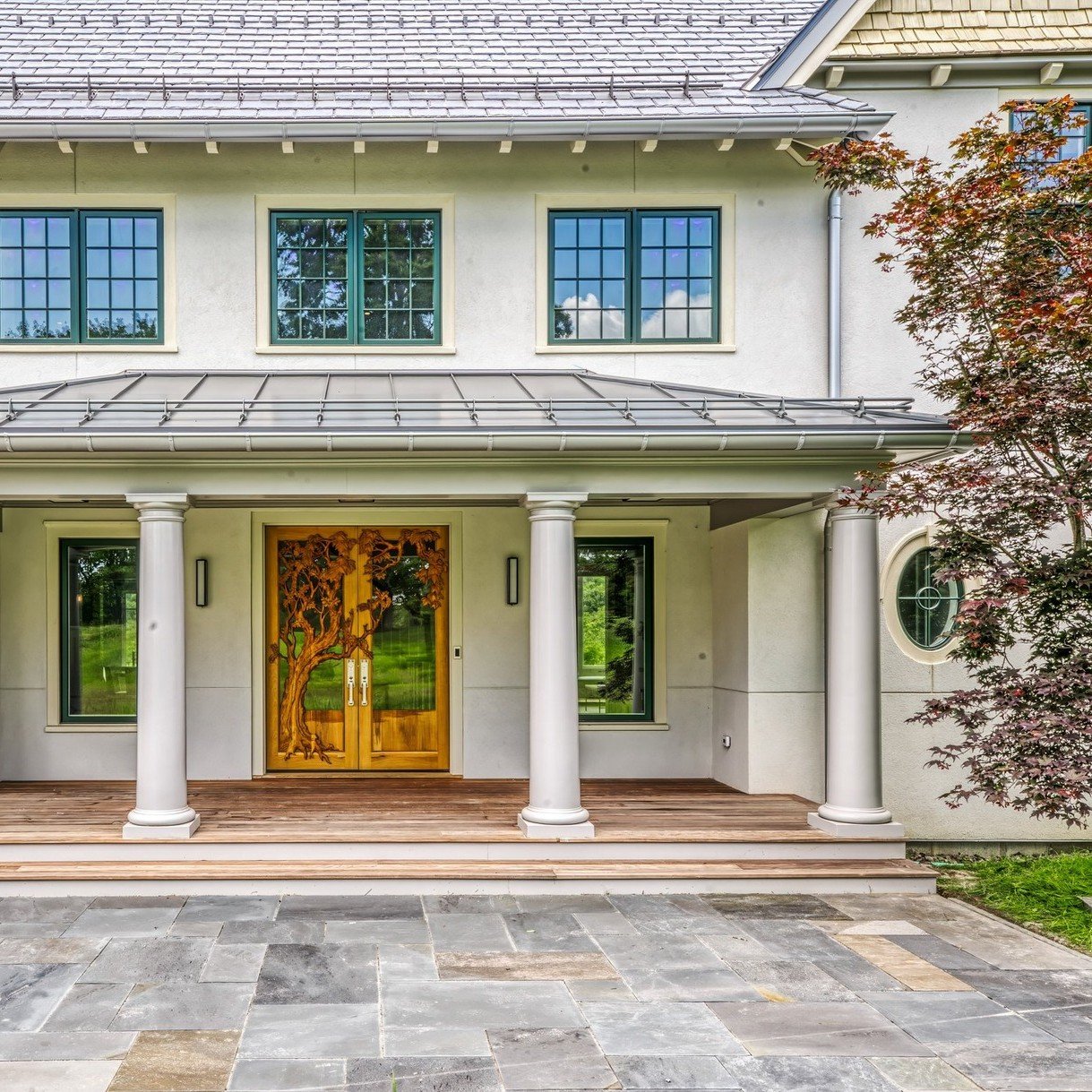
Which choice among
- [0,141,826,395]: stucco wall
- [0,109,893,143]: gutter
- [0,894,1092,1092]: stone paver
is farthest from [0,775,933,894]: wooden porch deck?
[0,109,893,143]: gutter

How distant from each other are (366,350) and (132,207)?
269cm

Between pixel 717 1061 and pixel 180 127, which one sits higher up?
pixel 180 127

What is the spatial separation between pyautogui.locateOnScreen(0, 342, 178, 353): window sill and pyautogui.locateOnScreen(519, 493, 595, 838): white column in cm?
423

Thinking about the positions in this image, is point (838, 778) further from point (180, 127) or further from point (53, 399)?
point (180, 127)

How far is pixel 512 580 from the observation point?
9.95 metres

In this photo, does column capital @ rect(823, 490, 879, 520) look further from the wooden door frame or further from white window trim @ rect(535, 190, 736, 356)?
the wooden door frame

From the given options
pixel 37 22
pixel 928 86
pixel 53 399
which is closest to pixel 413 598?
pixel 53 399

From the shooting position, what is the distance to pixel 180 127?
8562 millimetres

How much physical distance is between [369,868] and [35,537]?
18.0ft

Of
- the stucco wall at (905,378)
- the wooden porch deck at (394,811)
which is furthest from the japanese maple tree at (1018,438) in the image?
the stucco wall at (905,378)

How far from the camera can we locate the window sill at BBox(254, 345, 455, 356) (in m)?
9.19

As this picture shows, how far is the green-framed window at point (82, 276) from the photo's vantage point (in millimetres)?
9141

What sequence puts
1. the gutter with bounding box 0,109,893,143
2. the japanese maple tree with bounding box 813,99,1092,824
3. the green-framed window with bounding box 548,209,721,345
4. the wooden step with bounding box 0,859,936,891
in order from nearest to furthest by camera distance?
the japanese maple tree with bounding box 813,99,1092,824, the wooden step with bounding box 0,859,936,891, the gutter with bounding box 0,109,893,143, the green-framed window with bounding box 548,209,721,345

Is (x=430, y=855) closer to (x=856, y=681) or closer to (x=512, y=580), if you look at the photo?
(x=512, y=580)
